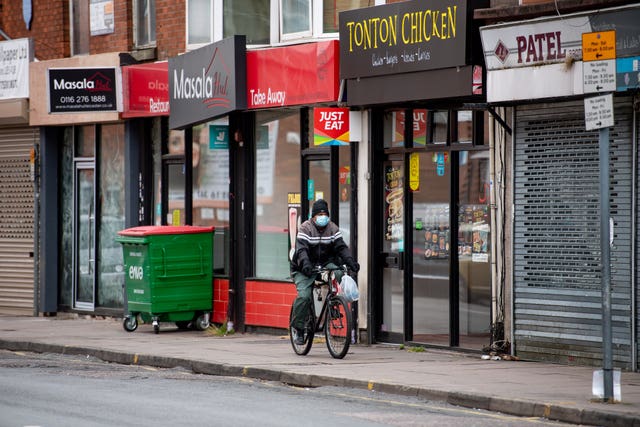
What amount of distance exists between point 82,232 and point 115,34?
3493mm

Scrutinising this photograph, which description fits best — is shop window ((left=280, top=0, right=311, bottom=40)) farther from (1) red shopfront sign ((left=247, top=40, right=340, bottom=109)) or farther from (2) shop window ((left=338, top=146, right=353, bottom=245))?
(2) shop window ((left=338, top=146, right=353, bottom=245))

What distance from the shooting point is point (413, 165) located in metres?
16.2

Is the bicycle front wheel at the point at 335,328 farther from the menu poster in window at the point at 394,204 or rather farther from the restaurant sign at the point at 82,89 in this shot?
the restaurant sign at the point at 82,89

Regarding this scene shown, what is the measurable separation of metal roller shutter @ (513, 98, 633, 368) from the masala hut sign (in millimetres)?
1150

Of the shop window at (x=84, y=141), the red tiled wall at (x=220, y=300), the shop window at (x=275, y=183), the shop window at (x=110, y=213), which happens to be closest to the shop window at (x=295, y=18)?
the shop window at (x=275, y=183)

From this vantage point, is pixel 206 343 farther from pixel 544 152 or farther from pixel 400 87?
pixel 544 152

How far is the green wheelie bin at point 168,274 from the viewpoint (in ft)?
60.6

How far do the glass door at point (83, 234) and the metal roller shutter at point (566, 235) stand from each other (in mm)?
9509

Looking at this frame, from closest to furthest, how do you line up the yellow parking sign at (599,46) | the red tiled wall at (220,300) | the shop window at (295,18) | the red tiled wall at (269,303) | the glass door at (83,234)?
the yellow parking sign at (599,46) < the shop window at (295,18) < the red tiled wall at (269,303) < the red tiled wall at (220,300) < the glass door at (83,234)

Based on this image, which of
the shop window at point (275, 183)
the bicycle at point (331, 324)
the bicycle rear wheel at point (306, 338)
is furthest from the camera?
the shop window at point (275, 183)

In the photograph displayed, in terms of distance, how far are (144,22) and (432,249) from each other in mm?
7354

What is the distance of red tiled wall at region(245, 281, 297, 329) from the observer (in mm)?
17812

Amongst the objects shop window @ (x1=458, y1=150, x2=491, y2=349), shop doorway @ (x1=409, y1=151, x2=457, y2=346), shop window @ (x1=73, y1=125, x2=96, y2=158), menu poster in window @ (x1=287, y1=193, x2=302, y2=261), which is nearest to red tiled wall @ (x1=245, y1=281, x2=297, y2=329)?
menu poster in window @ (x1=287, y1=193, x2=302, y2=261)

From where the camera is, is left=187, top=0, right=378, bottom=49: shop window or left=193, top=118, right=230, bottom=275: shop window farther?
left=193, top=118, right=230, bottom=275: shop window
